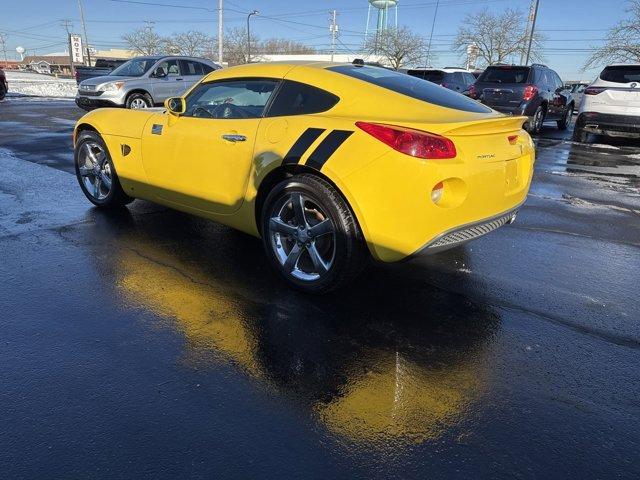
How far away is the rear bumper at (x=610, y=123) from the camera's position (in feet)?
33.9

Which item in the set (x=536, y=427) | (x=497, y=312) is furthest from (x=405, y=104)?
(x=536, y=427)

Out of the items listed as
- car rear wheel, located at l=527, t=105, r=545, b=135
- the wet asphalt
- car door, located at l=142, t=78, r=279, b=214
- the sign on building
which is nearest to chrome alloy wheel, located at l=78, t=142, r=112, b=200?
the wet asphalt

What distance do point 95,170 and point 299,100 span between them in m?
2.77

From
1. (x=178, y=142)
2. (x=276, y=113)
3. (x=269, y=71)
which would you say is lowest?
(x=178, y=142)

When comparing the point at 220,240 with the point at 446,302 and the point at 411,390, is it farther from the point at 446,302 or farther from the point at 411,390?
the point at 411,390

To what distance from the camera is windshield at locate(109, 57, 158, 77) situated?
578 inches

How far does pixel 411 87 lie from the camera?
375cm

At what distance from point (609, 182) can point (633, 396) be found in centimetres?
633

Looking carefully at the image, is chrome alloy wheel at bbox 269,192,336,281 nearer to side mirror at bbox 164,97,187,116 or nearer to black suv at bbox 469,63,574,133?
side mirror at bbox 164,97,187,116

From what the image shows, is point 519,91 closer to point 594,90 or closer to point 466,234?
point 594,90

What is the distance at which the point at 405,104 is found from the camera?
334cm

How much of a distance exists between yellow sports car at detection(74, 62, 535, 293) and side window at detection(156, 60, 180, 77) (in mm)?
11341

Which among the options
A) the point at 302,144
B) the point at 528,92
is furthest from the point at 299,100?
the point at 528,92

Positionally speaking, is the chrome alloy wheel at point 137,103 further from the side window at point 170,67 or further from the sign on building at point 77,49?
the sign on building at point 77,49
